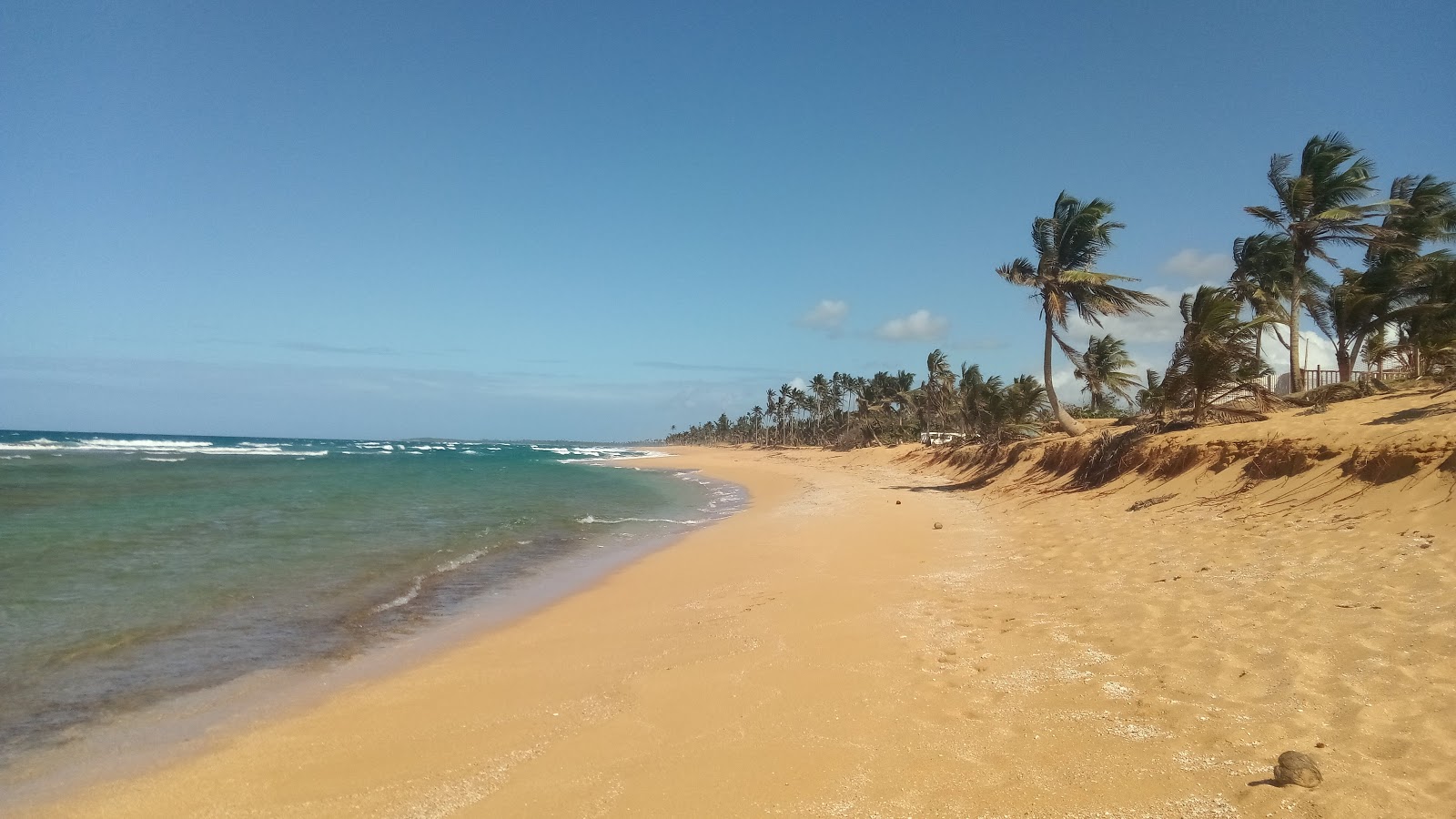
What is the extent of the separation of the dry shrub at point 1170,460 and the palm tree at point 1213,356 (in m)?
1.93

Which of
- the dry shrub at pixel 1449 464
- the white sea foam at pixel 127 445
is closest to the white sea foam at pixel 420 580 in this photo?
the dry shrub at pixel 1449 464

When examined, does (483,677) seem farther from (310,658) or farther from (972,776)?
(972,776)

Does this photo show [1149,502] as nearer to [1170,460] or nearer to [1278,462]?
[1170,460]

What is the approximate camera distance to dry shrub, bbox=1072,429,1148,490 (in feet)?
49.5

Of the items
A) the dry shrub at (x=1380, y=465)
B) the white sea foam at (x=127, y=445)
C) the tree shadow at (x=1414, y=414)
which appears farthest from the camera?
the white sea foam at (x=127, y=445)

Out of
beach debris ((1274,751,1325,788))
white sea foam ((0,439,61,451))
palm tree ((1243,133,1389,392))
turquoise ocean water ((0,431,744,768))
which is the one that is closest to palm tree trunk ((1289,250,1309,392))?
palm tree ((1243,133,1389,392))

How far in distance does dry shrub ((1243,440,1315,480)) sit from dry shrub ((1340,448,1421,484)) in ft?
2.51

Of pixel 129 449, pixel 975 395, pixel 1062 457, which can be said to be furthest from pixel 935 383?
pixel 129 449

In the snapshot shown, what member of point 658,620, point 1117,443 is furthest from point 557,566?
point 1117,443

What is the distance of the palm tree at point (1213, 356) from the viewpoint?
48.3ft

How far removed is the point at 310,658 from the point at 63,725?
1.96m

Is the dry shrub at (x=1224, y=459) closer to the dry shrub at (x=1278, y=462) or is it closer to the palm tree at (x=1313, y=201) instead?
the dry shrub at (x=1278, y=462)

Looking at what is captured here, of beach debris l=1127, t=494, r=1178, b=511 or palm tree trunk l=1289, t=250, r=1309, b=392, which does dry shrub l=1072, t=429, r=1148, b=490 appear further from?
palm tree trunk l=1289, t=250, r=1309, b=392

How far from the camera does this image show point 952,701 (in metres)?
4.78
